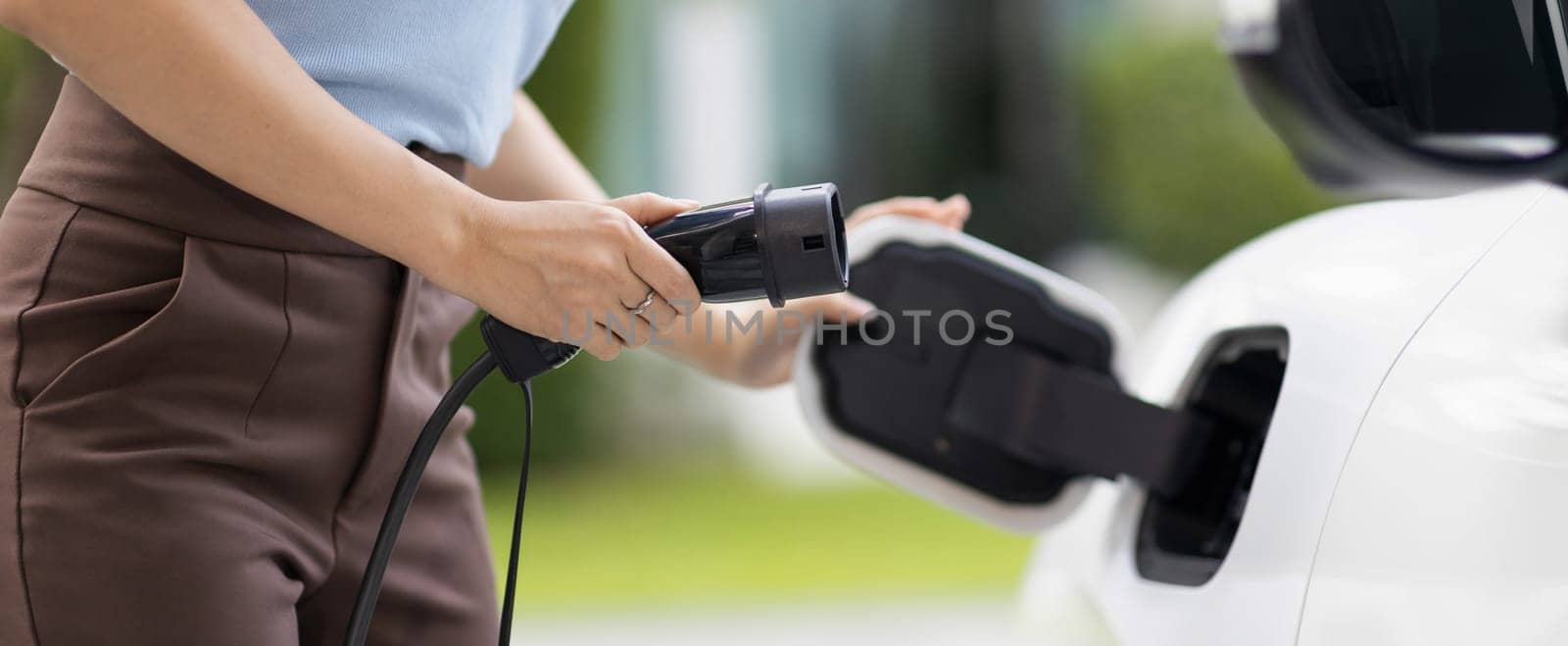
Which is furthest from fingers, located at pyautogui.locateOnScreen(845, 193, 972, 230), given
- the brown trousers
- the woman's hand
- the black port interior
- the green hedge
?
the green hedge

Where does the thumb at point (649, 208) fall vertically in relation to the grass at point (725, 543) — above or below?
above

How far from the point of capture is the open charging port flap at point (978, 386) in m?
0.96

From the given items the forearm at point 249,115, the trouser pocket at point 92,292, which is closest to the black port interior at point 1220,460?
the forearm at point 249,115

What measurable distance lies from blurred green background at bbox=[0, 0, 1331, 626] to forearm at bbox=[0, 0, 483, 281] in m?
2.72

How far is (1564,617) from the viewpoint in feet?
1.97

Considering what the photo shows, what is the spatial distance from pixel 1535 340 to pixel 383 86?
0.64 meters

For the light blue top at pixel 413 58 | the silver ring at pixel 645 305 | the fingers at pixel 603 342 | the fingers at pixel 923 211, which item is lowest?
the fingers at pixel 923 211

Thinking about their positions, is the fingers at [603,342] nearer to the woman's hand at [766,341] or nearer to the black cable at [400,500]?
the black cable at [400,500]

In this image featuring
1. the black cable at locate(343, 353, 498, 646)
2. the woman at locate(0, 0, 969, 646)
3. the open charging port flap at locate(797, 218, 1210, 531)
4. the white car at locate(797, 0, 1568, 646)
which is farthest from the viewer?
the open charging port flap at locate(797, 218, 1210, 531)

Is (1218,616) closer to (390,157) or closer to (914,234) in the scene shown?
(914,234)

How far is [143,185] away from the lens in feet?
2.59

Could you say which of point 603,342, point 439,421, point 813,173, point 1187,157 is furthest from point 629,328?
point 813,173

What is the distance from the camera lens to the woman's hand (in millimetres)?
1088

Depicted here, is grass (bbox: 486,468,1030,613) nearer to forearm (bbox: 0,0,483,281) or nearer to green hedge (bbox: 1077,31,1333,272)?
green hedge (bbox: 1077,31,1333,272)
